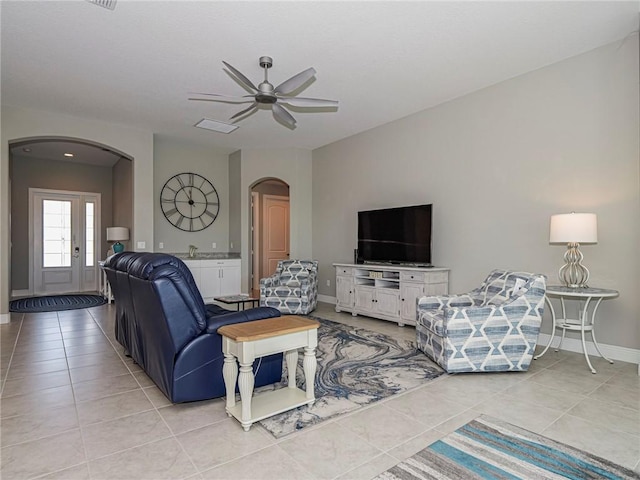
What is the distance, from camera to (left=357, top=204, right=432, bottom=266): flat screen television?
5066 mm

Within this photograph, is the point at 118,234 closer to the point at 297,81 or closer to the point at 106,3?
the point at 106,3

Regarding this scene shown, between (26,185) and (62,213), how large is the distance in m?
0.88

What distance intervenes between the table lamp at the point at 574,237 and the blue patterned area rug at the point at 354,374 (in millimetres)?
1634

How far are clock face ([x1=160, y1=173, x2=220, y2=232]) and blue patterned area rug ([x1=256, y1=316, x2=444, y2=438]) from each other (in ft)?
14.0

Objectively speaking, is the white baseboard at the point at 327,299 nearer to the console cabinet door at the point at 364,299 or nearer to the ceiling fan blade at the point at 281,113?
the console cabinet door at the point at 364,299

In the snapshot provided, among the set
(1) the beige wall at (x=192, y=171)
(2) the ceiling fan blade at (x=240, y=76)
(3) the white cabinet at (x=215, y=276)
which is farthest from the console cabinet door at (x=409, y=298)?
(1) the beige wall at (x=192, y=171)

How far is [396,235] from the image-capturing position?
5.46 m

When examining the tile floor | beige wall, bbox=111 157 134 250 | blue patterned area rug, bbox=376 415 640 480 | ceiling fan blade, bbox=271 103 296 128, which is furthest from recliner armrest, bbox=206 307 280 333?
beige wall, bbox=111 157 134 250

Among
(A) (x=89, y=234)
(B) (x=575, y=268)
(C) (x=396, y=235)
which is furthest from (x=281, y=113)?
(A) (x=89, y=234)

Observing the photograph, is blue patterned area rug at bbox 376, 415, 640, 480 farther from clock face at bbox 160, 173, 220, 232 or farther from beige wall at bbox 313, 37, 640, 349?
clock face at bbox 160, 173, 220, 232

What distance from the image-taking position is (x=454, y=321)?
3.18m

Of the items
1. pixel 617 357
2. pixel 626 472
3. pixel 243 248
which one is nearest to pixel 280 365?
pixel 626 472

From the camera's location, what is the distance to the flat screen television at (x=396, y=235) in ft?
16.6

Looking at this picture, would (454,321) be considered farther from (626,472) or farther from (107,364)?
(107,364)
